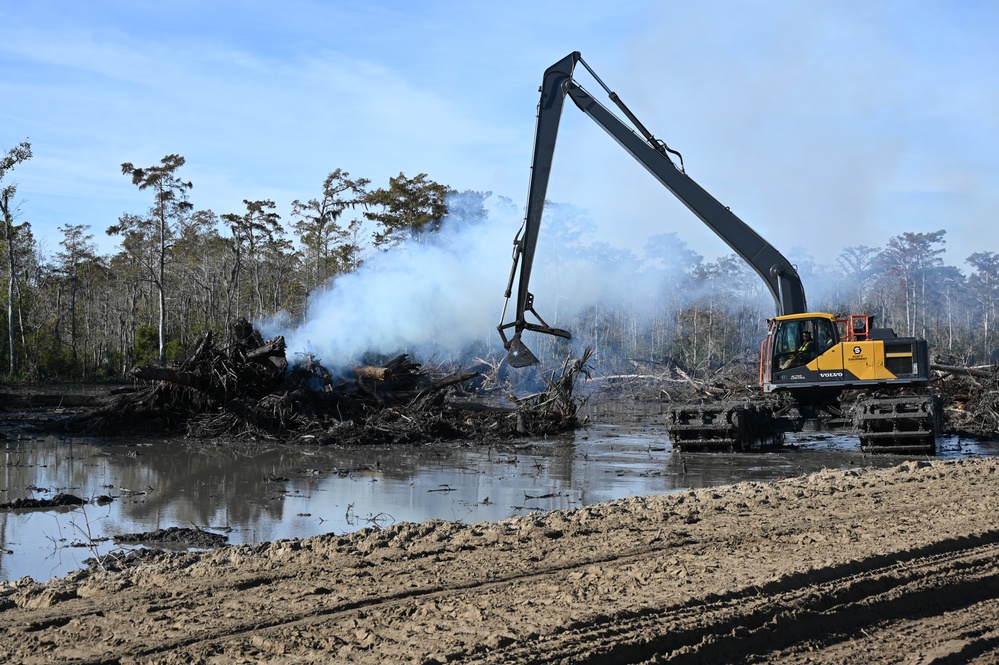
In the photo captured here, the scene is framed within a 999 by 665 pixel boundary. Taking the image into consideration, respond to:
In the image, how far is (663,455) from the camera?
18406 millimetres

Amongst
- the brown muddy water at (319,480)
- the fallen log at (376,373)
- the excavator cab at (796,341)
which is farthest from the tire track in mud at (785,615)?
the fallen log at (376,373)

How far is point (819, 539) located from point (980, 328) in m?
74.2

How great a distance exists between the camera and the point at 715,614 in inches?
236

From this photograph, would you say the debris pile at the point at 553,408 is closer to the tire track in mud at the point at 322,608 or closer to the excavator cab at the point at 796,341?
the excavator cab at the point at 796,341

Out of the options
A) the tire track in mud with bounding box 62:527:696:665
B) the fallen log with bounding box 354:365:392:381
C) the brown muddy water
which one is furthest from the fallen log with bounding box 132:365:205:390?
the tire track in mud with bounding box 62:527:696:665

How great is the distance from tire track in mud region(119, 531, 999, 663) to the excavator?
10.1m

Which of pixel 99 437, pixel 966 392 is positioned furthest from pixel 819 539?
pixel 966 392

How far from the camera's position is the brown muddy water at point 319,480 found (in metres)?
10.3

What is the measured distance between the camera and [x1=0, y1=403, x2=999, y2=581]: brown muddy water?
33.8 ft

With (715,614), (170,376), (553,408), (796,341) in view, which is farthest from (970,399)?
(715,614)

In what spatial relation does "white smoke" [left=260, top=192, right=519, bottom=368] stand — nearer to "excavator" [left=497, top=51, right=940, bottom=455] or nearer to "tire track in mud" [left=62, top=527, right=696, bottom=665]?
"excavator" [left=497, top=51, right=940, bottom=455]

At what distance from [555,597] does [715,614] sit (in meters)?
1.03

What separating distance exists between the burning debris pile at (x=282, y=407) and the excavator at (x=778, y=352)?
4.16m

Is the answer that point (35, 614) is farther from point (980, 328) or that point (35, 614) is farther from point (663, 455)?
point (980, 328)
